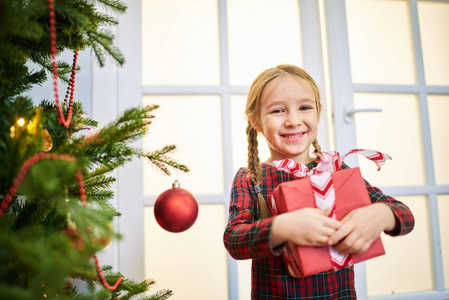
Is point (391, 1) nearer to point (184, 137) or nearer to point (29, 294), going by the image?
point (184, 137)

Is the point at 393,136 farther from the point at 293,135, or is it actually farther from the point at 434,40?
the point at 293,135

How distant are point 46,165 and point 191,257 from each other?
3.22 feet

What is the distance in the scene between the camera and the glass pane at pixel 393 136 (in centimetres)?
146

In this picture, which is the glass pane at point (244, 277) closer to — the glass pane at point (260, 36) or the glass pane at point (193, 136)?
the glass pane at point (193, 136)

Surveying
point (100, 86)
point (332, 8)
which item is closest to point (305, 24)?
point (332, 8)

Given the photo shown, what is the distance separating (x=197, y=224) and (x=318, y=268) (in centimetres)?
71

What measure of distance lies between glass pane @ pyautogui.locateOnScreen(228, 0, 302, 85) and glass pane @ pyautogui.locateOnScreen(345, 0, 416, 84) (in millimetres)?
230

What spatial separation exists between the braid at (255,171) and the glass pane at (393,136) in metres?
0.61

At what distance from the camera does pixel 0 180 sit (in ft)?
1.58

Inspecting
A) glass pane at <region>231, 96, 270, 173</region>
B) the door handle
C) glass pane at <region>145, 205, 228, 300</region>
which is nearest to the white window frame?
the door handle

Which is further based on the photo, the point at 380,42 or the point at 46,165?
the point at 380,42

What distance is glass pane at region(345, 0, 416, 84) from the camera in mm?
1504

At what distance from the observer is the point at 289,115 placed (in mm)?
927

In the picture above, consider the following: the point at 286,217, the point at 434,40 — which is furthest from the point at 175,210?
the point at 434,40
